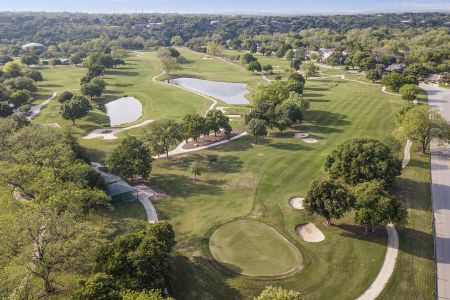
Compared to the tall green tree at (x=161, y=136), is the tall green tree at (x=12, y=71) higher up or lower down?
higher up

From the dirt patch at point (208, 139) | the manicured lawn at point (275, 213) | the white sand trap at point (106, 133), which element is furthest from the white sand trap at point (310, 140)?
the white sand trap at point (106, 133)

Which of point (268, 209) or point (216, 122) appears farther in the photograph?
point (216, 122)

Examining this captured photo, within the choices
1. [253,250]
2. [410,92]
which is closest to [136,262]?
[253,250]

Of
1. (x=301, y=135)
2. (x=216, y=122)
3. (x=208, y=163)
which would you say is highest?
(x=216, y=122)

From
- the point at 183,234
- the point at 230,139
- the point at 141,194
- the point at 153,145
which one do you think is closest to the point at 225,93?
the point at 230,139

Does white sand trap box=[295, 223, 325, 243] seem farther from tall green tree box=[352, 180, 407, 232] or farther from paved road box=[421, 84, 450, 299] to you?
paved road box=[421, 84, 450, 299]

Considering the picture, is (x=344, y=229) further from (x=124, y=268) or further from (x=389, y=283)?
(x=124, y=268)

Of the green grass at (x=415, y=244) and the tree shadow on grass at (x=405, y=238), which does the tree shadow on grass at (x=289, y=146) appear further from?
the tree shadow on grass at (x=405, y=238)

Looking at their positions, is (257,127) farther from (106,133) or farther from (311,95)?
(311,95)
